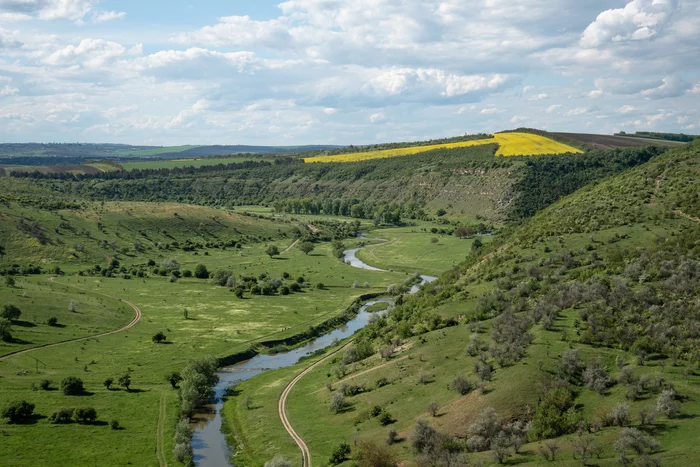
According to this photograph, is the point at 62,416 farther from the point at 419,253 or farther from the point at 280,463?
the point at 419,253

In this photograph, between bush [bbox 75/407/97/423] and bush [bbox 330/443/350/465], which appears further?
bush [bbox 75/407/97/423]

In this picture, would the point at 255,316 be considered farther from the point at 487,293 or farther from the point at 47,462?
the point at 47,462

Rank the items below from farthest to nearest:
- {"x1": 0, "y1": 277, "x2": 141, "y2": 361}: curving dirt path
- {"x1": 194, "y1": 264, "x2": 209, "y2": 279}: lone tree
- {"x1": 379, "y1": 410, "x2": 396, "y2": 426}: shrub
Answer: {"x1": 194, "y1": 264, "x2": 209, "y2": 279}: lone tree, {"x1": 0, "y1": 277, "x2": 141, "y2": 361}: curving dirt path, {"x1": 379, "y1": 410, "x2": 396, "y2": 426}: shrub

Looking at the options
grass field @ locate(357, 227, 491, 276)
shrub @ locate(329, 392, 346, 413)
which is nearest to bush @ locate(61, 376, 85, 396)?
shrub @ locate(329, 392, 346, 413)

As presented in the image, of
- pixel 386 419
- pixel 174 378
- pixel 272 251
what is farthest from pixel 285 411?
pixel 272 251

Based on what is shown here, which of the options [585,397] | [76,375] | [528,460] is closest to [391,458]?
[528,460]

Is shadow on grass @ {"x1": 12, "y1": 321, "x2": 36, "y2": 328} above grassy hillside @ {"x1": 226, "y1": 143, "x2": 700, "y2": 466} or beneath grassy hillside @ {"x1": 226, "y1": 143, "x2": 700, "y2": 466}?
beneath

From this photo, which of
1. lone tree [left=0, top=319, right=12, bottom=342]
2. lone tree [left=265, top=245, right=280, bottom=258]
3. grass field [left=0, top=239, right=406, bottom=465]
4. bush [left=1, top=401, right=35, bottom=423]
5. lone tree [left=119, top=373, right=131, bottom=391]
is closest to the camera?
grass field [left=0, top=239, right=406, bottom=465]

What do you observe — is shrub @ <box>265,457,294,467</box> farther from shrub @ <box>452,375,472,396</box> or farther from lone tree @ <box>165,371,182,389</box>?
lone tree @ <box>165,371,182,389</box>
